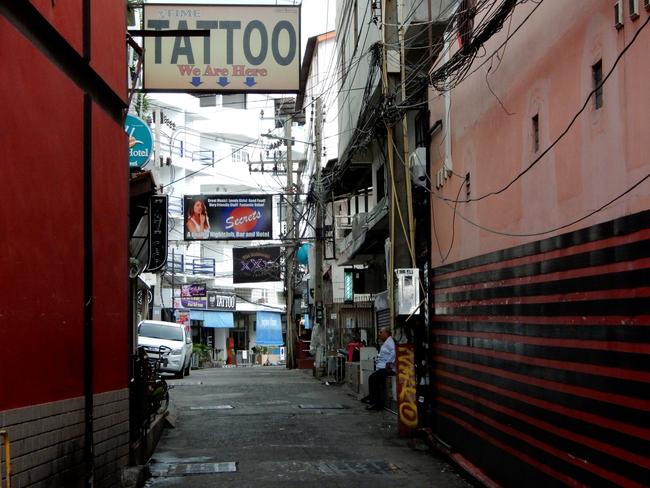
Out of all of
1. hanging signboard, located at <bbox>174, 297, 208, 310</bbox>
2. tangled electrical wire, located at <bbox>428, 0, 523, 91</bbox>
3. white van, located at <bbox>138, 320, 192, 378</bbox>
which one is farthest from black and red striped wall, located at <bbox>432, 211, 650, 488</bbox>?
hanging signboard, located at <bbox>174, 297, 208, 310</bbox>

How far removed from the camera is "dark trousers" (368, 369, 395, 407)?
17.2m

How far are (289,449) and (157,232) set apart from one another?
3714 millimetres

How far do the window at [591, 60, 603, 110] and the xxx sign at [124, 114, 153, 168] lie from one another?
7.27 metres

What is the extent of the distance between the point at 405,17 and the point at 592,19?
968cm

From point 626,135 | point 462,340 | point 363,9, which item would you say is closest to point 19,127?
point 626,135

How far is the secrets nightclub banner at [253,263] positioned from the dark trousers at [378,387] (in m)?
26.5

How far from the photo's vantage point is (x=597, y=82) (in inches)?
262

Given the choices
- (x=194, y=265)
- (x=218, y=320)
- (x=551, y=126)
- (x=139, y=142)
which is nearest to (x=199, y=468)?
(x=139, y=142)

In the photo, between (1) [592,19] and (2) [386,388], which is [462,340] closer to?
(1) [592,19]

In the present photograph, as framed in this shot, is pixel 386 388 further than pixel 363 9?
No

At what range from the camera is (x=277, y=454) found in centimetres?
1184

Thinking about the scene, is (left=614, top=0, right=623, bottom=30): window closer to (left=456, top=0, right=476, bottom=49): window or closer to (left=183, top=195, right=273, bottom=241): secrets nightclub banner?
(left=456, top=0, right=476, bottom=49): window

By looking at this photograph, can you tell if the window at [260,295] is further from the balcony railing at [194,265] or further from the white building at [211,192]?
the balcony railing at [194,265]

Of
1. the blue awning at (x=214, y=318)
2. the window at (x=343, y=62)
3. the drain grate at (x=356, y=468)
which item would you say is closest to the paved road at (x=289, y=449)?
the drain grate at (x=356, y=468)
